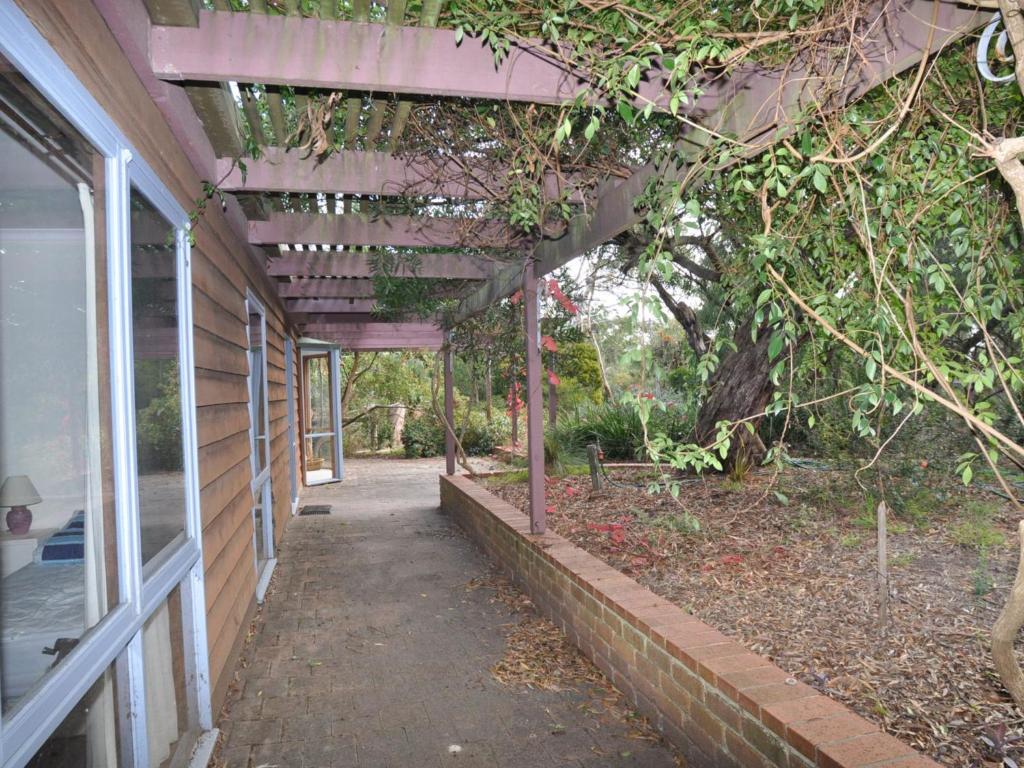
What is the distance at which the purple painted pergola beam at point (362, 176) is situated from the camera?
12.4ft

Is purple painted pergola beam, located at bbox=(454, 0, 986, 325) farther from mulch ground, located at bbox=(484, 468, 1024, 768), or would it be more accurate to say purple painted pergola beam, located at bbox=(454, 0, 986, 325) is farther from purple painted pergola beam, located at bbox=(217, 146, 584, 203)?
mulch ground, located at bbox=(484, 468, 1024, 768)

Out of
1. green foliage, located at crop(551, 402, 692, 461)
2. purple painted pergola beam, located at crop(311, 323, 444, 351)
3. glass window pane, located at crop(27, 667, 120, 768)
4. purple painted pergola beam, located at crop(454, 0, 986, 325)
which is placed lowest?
glass window pane, located at crop(27, 667, 120, 768)

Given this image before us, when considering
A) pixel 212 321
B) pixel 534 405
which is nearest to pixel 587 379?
pixel 534 405

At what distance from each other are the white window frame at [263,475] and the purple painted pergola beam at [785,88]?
2798 mm

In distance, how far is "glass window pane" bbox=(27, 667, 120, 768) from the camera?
60.6 inches

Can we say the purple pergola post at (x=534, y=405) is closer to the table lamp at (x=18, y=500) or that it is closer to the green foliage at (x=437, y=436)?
the table lamp at (x=18, y=500)

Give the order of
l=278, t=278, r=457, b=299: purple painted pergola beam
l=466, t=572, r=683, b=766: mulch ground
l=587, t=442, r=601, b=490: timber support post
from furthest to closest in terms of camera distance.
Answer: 1. l=278, t=278, r=457, b=299: purple painted pergola beam
2. l=587, t=442, r=601, b=490: timber support post
3. l=466, t=572, r=683, b=766: mulch ground

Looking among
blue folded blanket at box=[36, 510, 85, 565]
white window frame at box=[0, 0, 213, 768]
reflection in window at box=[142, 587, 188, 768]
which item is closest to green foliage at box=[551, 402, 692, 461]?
white window frame at box=[0, 0, 213, 768]

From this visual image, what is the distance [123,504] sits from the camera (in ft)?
6.79

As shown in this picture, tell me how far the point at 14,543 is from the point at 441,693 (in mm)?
2592

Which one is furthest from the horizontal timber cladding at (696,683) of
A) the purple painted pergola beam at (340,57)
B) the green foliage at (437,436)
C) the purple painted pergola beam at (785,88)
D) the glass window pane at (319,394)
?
the green foliage at (437,436)

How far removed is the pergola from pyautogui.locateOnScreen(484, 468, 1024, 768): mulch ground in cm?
113

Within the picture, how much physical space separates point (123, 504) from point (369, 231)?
10.9 ft

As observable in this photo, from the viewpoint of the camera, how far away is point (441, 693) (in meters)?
3.64
